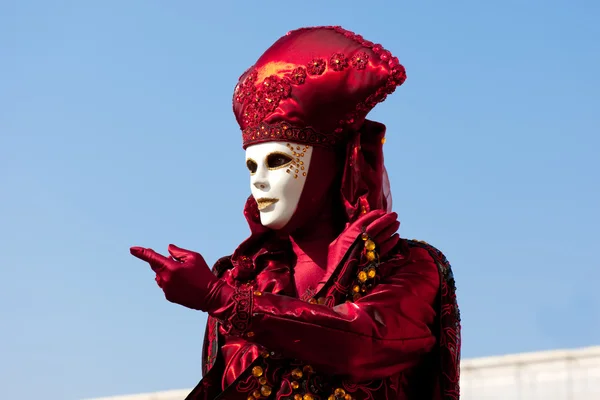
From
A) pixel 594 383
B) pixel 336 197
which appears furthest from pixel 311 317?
pixel 594 383

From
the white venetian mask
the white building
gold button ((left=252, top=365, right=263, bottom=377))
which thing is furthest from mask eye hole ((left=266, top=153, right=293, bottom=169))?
the white building

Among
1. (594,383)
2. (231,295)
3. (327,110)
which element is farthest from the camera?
(594,383)

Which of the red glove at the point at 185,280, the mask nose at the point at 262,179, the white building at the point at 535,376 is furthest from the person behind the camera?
the white building at the point at 535,376

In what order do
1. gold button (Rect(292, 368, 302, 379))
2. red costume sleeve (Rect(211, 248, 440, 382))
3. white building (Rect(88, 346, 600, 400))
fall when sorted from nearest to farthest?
red costume sleeve (Rect(211, 248, 440, 382)) → gold button (Rect(292, 368, 302, 379)) → white building (Rect(88, 346, 600, 400))

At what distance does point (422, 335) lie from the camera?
7156 millimetres

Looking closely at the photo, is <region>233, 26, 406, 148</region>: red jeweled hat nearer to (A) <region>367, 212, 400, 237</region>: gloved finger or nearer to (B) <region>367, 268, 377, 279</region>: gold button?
(A) <region>367, 212, 400, 237</region>: gloved finger

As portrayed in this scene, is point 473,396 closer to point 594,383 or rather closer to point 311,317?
point 594,383

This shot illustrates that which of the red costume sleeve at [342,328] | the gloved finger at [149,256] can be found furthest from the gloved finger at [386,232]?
the gloved finger at [149,256]

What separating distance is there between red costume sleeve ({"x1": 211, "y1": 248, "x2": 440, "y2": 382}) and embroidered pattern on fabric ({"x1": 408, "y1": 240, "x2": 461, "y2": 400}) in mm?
162

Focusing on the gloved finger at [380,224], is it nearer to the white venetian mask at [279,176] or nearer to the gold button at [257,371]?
the white venetian mask at [279,176]

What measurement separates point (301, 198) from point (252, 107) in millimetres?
515

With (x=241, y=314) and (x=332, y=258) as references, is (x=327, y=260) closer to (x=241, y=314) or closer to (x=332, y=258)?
(x=332, y=258)

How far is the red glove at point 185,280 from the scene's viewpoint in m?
6.68

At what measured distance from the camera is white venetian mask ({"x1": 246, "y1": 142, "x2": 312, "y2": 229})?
724 centimetres
